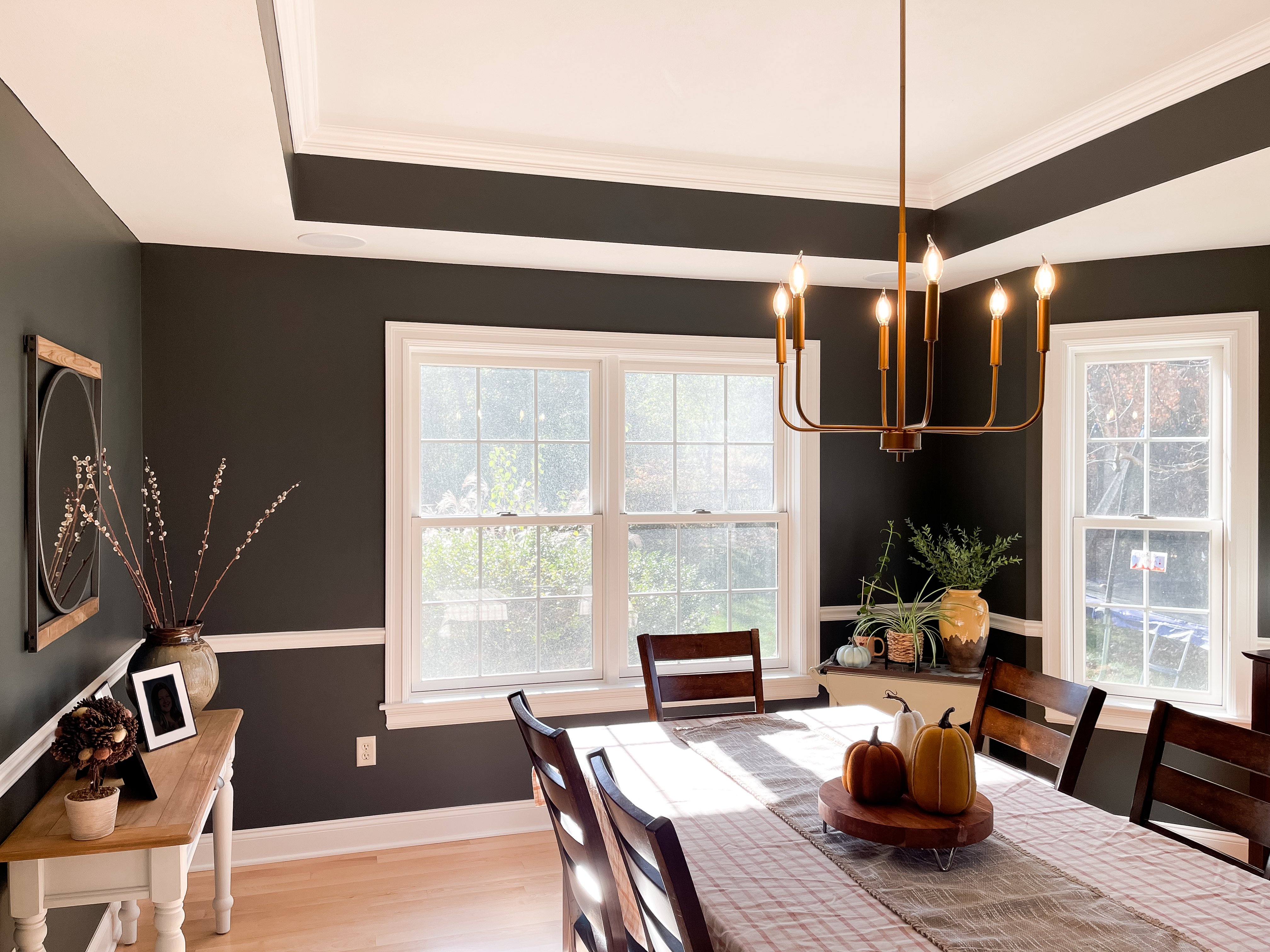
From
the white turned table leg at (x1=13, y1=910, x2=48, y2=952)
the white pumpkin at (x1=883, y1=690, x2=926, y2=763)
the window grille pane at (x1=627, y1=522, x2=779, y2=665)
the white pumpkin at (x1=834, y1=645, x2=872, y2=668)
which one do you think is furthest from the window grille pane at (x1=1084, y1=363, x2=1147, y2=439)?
the white turned table leg at (x1=13, y1=910, x2=48, y2=952)

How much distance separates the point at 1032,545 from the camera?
12.3 ft

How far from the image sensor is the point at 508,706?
349 centimetres

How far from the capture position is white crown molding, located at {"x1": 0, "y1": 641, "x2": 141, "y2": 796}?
6.43 ft

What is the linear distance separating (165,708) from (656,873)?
188 cm

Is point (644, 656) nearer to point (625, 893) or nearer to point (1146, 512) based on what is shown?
point (625, 893)

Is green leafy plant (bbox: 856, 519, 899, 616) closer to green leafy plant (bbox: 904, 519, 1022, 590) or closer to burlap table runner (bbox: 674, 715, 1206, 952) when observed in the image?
green leafy plant (bbox: 904, 519, 1022, 590)

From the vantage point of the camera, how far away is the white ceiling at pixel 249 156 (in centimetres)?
172

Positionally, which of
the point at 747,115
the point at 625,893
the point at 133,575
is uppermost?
the point at 747,115

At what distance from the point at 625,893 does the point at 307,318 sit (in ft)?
8.51

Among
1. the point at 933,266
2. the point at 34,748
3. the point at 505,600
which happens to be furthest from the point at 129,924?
the point at 933,266

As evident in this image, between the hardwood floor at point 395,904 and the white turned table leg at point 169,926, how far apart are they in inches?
30.9

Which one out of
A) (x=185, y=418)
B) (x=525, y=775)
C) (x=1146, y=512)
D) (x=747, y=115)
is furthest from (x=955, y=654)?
(x=185, y=418)

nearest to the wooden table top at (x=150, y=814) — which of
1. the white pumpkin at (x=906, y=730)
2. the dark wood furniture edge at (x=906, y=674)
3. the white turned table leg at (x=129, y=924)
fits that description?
the white turned table leg at (x=129, y=924)

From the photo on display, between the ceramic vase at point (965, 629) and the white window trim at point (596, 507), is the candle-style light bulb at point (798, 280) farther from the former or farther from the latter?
the ceramic vase at point (965, 629)
